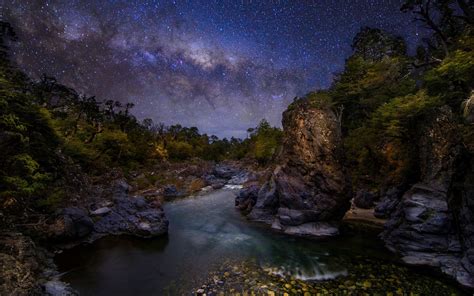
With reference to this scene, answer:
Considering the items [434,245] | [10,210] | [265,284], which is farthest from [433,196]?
[10,210]

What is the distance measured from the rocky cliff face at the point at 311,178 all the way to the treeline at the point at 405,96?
2.71m

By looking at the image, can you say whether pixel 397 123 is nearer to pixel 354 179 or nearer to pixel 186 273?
pixel 354 179

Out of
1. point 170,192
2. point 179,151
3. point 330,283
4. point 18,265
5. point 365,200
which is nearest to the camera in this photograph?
point 18,265

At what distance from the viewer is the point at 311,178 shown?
2208 centimetres

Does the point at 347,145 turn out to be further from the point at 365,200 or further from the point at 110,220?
the point at 110,220

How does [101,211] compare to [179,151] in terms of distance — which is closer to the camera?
[101,211]

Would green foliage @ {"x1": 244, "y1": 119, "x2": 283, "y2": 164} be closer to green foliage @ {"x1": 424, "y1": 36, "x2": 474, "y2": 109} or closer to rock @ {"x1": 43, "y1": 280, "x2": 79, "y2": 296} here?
green foliage @ {"x1": 424, "y1": 36, "x2": 474, "y2": 109}

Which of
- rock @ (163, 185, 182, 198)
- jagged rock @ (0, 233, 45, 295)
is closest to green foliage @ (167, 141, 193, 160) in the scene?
rock @ (163, 185, 182, 198)

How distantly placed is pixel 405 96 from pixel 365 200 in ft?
38.4

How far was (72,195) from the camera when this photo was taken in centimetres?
2216

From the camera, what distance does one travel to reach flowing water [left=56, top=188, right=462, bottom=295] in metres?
13.7

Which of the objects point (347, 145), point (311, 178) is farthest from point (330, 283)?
point (347, 145)

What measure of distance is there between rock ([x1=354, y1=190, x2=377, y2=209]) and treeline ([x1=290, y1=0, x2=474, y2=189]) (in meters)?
1.69

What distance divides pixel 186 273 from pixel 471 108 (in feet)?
59.8
